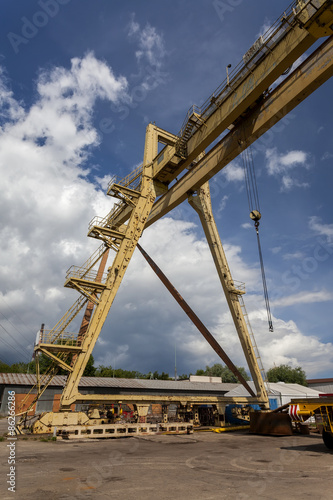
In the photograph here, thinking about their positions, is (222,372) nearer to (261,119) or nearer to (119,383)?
(119,383)

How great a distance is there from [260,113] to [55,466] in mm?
11941

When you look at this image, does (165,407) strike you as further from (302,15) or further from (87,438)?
(302,15)

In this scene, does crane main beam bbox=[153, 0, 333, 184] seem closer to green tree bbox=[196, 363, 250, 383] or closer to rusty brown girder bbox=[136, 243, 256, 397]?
rusty brown girder bbox=[136, 243, 256, 397]

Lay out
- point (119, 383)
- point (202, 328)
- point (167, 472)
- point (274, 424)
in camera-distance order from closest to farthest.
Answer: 1. point (167, 472)
2. point (274, 424)
3. point (202, 328)
4. point (119, 383)

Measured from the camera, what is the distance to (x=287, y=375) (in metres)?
52.2

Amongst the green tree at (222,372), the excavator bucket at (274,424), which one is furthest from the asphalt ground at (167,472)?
the green tree at (222,372)

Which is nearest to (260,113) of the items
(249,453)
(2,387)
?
(249,453)

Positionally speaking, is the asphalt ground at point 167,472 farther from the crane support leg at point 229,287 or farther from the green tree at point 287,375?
the green tree at point 287,375

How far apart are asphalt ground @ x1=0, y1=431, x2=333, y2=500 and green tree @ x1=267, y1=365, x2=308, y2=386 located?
159 feet

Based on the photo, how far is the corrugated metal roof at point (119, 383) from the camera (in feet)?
86.8

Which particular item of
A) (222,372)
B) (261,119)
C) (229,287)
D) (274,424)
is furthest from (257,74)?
(222,372)

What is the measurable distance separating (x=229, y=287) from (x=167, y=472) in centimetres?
1194

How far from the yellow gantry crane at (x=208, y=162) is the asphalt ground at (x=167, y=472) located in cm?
397

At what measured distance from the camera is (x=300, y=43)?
359 inches
